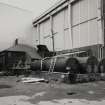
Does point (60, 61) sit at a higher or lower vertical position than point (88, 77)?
higher

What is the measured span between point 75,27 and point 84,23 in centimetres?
123

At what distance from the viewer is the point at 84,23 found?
14.7 meters

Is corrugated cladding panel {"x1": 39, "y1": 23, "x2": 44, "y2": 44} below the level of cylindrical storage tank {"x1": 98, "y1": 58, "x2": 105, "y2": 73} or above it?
above

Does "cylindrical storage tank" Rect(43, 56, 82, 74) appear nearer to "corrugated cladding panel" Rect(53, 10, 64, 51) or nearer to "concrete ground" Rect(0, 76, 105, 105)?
"concrete ground" Rect(0, 76, 105, 105)

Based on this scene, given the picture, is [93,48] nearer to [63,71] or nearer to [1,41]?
[63,71]

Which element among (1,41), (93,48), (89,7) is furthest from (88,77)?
(1,41)

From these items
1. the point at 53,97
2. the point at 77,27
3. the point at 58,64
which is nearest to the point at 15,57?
the point at 77,27

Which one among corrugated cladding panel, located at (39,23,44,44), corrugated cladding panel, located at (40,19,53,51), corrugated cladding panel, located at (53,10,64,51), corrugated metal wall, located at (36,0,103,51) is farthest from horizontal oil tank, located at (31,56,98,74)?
corrugated cladding panel, located at (39,23,44,44)

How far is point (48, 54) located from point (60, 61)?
8.94m

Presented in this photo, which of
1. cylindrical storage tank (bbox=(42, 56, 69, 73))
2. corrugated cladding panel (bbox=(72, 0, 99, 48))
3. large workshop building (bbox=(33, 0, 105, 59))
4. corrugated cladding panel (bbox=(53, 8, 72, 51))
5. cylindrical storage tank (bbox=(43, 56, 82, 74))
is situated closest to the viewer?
cylindrical storage tank (bbox=(43, 56, 82, 74))

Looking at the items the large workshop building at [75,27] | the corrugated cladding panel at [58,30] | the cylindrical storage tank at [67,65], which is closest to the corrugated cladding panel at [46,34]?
the large workshop building at [75,27]

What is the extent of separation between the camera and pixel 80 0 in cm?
1521

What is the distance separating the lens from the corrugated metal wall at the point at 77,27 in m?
13.5

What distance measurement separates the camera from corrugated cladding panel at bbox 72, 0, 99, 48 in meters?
13.6
